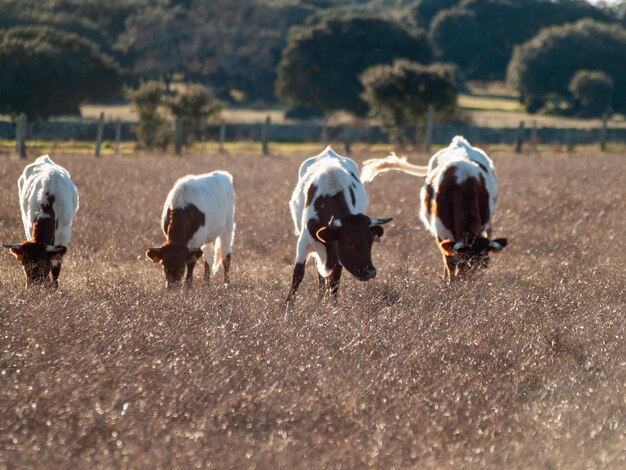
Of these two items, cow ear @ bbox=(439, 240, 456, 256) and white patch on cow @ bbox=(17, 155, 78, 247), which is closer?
cow ear @ bbox=(439, 240, 456, 256)

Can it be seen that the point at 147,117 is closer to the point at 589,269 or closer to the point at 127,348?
the point at 589,269

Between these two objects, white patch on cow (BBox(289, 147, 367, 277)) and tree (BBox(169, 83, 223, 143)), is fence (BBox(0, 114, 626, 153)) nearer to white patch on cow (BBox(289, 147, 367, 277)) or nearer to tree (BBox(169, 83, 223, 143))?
tree (BBox(169, 83, 223, 143))

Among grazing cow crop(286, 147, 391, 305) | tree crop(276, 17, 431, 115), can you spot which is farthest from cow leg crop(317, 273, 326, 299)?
tree crop(276, 17, 431, 115)

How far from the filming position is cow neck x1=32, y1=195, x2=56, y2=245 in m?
9.77

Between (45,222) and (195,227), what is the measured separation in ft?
4.80

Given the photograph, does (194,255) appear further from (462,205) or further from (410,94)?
(410,94)

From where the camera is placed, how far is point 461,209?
10.6 metres

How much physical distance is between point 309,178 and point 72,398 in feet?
17.1

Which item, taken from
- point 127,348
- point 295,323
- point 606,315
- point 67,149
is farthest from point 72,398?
point 67,149

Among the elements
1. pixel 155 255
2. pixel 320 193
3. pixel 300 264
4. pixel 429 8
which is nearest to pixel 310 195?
pixel 320 193

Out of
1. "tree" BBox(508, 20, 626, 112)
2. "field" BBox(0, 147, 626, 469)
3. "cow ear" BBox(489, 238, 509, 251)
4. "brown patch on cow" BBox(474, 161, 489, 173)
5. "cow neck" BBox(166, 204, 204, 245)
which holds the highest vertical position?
"tree" BBox(508, 20, 626, 112)

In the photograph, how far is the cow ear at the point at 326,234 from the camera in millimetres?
9234

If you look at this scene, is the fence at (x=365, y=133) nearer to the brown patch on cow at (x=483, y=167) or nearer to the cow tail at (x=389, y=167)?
the cow tail at (x=389, y=167)

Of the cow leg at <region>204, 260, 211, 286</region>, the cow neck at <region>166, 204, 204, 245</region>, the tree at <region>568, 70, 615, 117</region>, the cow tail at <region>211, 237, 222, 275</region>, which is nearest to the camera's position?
the cow neck at <region>166, 204, 204, 245</region>
